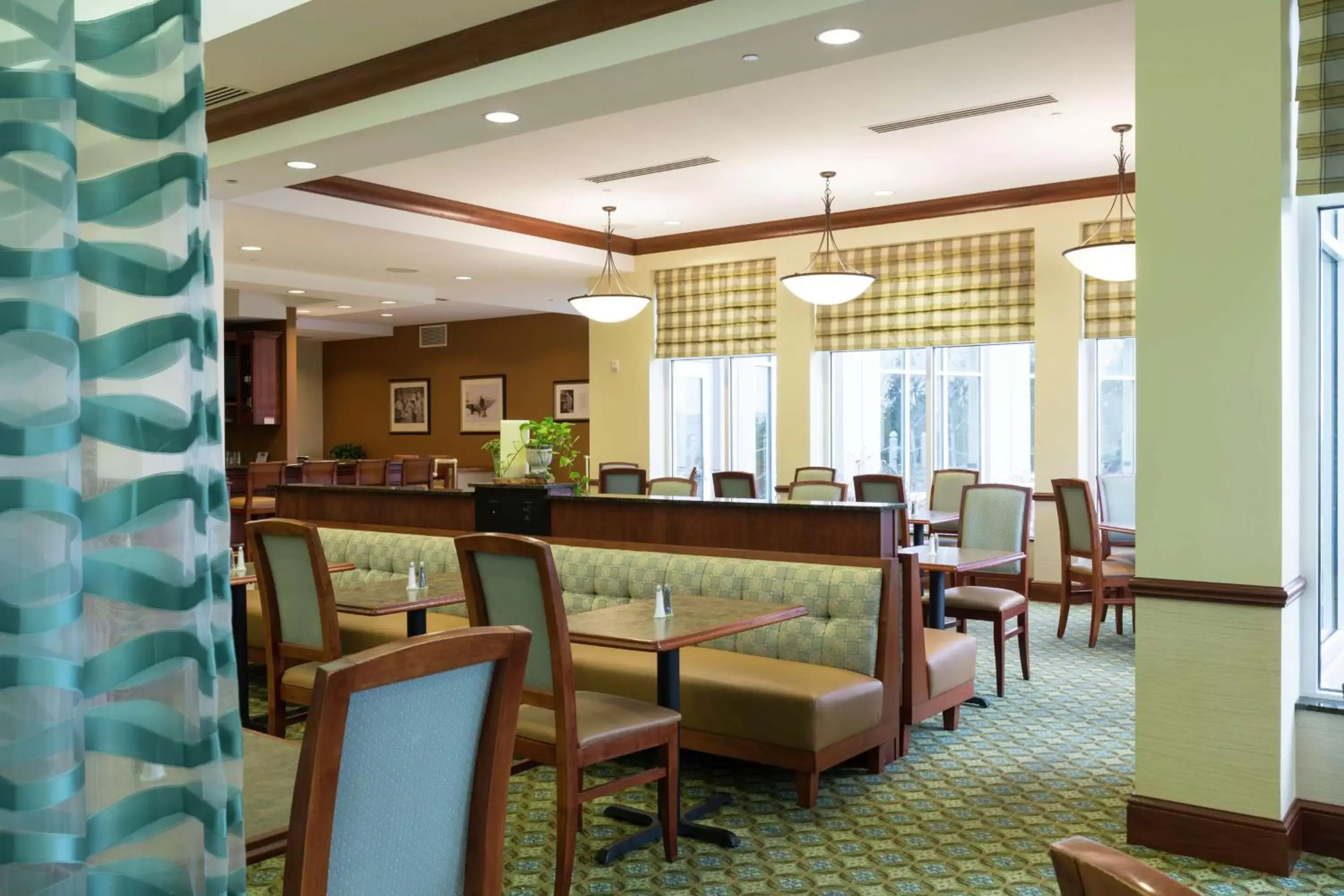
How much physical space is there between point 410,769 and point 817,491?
5.70 metres

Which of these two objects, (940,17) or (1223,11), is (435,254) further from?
(1223,11)

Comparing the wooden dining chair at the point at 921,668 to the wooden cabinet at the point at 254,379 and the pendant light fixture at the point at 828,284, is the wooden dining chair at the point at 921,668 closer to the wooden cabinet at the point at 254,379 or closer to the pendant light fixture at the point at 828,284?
the pendant light fixture at the point at 828,284

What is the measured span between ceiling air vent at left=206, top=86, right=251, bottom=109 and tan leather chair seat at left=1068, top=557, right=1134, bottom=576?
5561 millimetres

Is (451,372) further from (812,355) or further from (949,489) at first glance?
(949,489)

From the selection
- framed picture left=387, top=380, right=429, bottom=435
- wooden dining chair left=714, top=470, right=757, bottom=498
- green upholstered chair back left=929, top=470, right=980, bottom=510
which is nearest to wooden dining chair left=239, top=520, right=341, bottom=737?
wooden dining chair left=714, top=470, right=757, bottom=498

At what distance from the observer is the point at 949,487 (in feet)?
26.7

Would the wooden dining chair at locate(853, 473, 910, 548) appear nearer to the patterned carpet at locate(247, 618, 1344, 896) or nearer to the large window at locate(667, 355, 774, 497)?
the patterned carpet at locate(247, 618, 1344, 896)

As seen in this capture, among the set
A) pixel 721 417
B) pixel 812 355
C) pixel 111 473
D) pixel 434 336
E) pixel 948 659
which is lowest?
pixel 948 659

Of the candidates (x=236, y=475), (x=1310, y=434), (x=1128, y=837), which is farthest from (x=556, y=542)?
(x=236, y=475)

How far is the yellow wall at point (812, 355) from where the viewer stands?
8438 millimetres

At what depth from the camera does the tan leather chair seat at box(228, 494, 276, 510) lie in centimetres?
971

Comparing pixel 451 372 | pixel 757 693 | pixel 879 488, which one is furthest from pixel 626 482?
pixel 451 372

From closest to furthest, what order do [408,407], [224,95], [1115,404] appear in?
[224,95] → [1115,404] → [408,407]

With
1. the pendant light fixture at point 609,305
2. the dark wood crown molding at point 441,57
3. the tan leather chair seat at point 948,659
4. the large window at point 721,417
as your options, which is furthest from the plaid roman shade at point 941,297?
the dark wood crown molding at point 441,57
